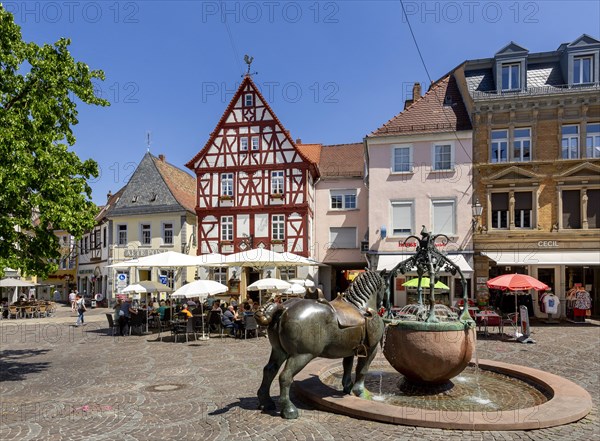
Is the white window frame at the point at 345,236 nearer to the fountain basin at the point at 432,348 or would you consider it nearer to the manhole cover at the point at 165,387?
the manhole cover at the point at 165,387

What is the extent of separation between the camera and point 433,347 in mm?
7219

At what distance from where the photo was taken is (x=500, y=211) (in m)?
23.6

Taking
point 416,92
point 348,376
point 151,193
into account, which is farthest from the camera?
point 151,193

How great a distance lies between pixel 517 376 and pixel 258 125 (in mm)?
24790

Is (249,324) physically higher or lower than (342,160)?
lower

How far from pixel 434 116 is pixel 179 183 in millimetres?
20800

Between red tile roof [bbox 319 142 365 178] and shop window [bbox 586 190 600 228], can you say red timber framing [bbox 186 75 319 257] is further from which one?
shop window [bbox 586 190 600 228]

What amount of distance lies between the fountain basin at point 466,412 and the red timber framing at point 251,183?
22284mm

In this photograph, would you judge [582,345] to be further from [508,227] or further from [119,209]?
[119,209]

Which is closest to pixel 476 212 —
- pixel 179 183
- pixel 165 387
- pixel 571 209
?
pixel 571 209

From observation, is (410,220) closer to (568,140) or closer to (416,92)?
(568,140)

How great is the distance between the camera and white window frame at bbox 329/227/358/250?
101 feet

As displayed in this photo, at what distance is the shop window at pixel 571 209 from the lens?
2262 cm

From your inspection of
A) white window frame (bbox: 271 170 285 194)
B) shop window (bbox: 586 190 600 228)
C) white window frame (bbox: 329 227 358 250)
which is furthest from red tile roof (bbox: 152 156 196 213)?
shop window (bbox: 586 190 600 228)
